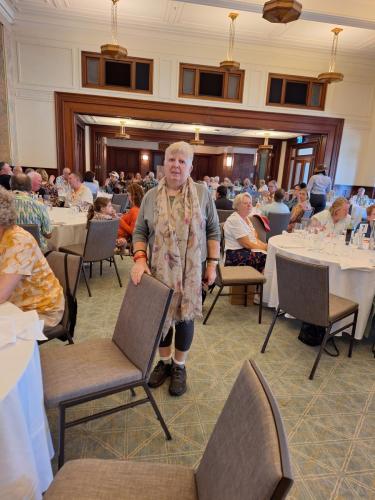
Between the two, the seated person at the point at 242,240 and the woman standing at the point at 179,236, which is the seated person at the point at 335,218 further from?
the woman standing at the point at 179,236

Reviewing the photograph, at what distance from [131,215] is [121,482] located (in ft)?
12.4

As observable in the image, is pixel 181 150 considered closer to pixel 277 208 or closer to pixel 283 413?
pixel 283 413

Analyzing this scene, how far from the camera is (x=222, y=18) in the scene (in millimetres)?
7160

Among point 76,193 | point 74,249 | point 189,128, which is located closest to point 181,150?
point 74,249

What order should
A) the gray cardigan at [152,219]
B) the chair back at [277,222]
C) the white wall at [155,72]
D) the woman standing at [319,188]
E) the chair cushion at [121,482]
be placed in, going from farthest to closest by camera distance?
the woman standing at [319,188] < the white wall at [155,72] < the chair back at [277,222] < the gray cardigan at [152,219] < the chair cushion at [121,482]

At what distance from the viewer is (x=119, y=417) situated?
197 centimetres

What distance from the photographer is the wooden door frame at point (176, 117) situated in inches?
315

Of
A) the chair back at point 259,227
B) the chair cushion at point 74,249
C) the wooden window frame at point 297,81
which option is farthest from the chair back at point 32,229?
the wooden window frame at point 297,81

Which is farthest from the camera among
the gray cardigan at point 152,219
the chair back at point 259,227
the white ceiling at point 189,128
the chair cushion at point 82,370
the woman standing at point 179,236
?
the white ceiling at point 189,128

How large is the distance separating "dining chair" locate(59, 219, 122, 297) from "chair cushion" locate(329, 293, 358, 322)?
2.42 m

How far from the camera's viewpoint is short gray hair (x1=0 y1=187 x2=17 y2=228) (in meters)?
1.62

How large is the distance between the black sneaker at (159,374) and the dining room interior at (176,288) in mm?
16

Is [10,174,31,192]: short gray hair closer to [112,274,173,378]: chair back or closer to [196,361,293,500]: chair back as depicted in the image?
[112,274,173,378]: chair back

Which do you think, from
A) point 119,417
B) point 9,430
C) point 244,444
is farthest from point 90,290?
point 244,444
